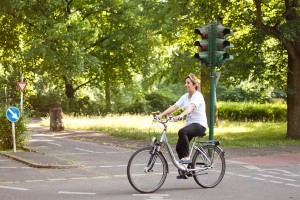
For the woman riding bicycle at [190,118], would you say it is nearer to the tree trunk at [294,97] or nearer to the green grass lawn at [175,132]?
the green grass lawn at [175,132]

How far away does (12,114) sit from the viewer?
13078 millimetres

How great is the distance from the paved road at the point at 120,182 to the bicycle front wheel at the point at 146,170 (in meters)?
0.15

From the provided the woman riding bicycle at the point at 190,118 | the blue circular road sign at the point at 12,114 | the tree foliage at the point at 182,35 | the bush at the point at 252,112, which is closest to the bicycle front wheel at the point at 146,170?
the woman riding bicycle at the point at 190,118

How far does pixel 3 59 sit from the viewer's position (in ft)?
82.4

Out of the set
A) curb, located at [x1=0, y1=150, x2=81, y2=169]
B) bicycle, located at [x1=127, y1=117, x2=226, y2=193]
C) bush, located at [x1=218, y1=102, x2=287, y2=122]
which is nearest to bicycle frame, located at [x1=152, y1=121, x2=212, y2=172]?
bicycle, located at [x1=127, y1=117, x2=226, y2=193]

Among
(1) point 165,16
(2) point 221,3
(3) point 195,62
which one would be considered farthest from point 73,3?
(2) point 221,3

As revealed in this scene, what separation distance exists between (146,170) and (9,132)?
286 inches

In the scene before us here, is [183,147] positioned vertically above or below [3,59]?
below

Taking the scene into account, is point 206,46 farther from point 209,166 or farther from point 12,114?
point 12,114

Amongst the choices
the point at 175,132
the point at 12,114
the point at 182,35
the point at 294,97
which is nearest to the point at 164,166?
the point at 12,114

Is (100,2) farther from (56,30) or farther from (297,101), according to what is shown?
(297,101)

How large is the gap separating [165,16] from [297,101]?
638cm

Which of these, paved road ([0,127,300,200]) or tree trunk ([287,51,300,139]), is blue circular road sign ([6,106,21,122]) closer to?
paved road ([0,127,300,200])

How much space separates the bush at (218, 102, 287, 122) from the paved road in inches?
866
